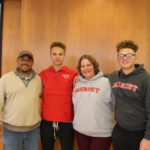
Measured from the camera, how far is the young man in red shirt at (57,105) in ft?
7.68

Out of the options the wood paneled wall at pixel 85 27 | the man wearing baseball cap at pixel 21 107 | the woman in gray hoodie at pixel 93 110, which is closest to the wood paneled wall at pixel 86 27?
the wood paneled wall at pixel 85 27

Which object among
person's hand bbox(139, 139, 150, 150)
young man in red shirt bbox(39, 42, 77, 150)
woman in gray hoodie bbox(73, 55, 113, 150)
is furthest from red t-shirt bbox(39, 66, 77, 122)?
person's hand bbox(139, 139, 150, 150)

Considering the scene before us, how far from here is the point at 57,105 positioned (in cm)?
233

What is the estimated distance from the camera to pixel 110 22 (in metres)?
2.70

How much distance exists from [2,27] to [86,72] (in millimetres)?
1768

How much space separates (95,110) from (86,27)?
1.12 m

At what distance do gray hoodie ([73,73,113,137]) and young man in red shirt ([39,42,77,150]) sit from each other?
0.20 metres

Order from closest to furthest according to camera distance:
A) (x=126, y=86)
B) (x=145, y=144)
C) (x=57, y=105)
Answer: (x=145, y=144) < (x=126, y=86) < (x=57, y=105)

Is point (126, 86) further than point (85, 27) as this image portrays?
No

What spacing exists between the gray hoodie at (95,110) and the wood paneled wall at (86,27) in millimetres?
639

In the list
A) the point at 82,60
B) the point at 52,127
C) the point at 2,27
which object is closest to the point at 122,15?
the point at 82,60

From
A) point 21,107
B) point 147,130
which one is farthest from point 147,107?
point 21,107

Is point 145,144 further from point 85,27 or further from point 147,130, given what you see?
point 85,27

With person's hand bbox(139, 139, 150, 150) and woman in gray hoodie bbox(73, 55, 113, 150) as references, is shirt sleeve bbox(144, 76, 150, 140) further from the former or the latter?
woman in gray hoodie bbox(73, 55, 113, 150)
